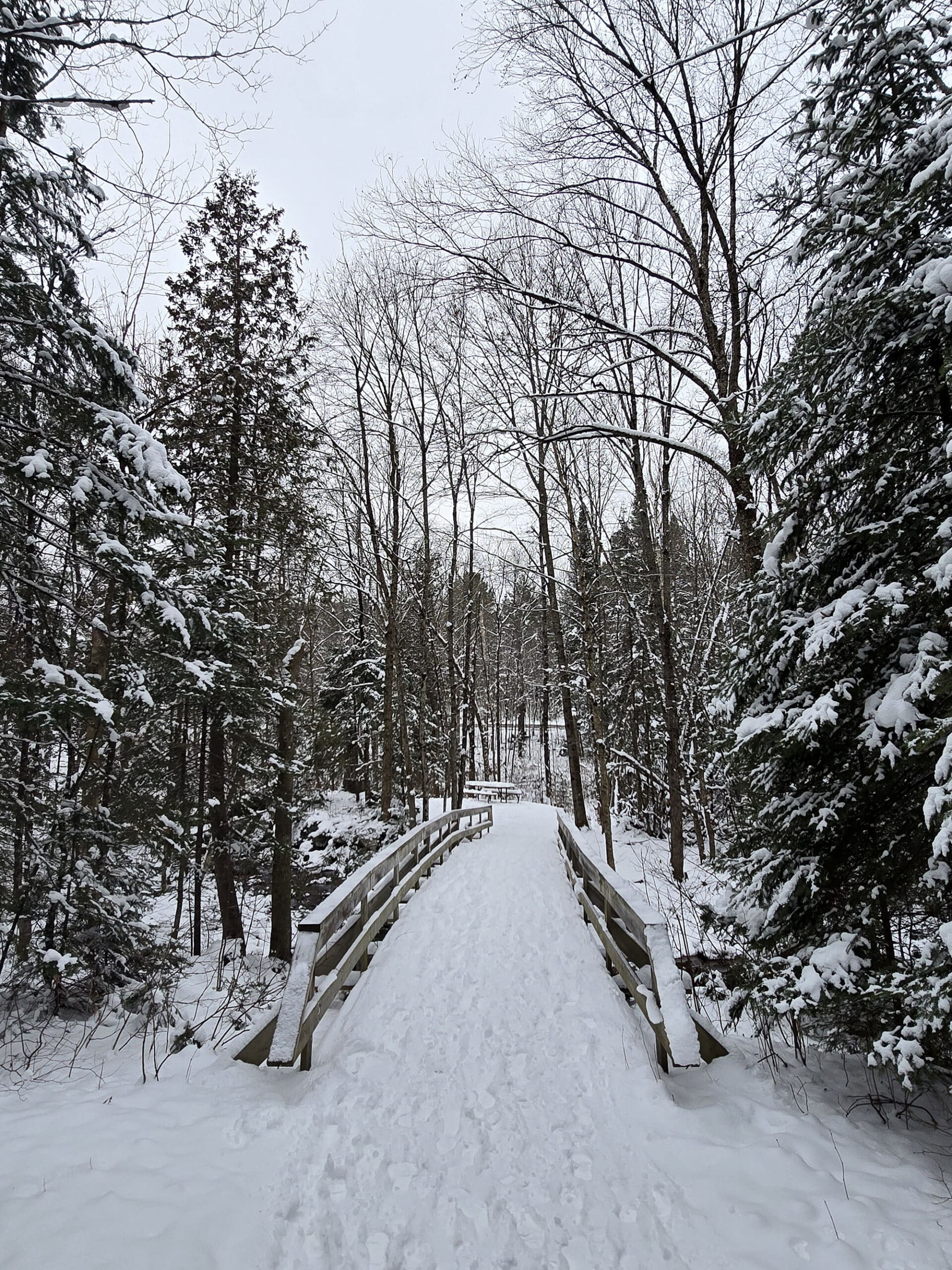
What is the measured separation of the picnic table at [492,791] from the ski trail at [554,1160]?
20711mm

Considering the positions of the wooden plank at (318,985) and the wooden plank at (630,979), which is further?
the wooden plank at (630,979)

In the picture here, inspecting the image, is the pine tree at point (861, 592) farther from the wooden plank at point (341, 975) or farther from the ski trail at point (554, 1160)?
the wooden plank at point (341, 975)

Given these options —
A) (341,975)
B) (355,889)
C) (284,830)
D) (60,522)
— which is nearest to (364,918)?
(355,889)

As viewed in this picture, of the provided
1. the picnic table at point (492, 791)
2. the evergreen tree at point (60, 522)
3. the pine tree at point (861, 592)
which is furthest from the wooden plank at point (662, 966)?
the picnic table at point (492, 791)

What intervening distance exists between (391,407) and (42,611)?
39.3 feet

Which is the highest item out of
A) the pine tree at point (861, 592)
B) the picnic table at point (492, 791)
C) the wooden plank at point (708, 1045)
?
the pine tree at point (861, 592)

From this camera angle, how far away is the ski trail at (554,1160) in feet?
8.27

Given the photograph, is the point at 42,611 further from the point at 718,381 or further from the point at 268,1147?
the point at 718,381

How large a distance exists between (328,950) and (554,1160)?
2079 millimetres

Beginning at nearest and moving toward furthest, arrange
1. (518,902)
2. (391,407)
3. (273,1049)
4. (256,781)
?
(273,1049) < (518,902) < (256,781) < (391,407)

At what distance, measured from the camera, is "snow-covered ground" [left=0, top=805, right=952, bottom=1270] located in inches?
96.1

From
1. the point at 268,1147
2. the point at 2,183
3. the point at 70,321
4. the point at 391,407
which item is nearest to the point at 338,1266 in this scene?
the point at 268,1147

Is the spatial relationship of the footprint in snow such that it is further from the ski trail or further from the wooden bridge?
the wooden bridge

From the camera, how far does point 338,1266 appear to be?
247 cm
